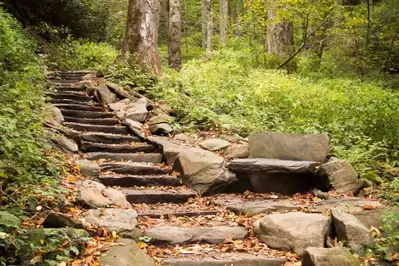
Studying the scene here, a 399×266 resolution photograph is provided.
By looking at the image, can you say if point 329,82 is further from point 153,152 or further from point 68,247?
point 68,247

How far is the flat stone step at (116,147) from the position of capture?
273 inches

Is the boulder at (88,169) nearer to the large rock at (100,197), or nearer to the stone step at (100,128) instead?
the large rock at (100,197)

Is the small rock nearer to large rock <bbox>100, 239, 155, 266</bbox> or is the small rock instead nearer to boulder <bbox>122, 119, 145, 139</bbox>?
large rock <bbox>100, 239, 155, 266</bbox>

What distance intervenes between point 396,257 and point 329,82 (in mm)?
8314

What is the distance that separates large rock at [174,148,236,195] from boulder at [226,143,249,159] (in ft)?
1.16

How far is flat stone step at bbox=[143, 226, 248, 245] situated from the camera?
4.40m

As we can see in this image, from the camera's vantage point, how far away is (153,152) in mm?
7273

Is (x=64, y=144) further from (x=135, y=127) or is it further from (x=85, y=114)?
(x=85, y=114)

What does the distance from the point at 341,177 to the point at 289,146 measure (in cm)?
93

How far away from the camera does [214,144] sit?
275 inches

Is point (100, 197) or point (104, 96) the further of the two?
point (104, 96)

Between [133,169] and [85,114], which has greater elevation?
[85,114]

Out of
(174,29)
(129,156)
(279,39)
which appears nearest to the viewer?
(129,156)

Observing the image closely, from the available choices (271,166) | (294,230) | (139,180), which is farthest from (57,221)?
(271,166)
